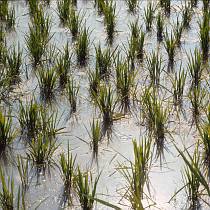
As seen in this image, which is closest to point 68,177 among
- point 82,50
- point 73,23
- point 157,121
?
point 157,121

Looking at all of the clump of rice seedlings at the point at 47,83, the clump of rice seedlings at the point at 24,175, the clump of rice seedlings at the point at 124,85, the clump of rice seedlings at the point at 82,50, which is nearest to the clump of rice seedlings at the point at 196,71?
the clump of rice seedlings at the point at 124,85

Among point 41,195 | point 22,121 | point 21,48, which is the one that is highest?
point 21,48

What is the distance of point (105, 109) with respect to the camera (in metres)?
2.97

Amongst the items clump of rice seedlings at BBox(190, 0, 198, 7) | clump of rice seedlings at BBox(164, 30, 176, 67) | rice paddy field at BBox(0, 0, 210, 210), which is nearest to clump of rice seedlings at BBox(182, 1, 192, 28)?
rice paddy field at BBox(0, 0, 210, 210)

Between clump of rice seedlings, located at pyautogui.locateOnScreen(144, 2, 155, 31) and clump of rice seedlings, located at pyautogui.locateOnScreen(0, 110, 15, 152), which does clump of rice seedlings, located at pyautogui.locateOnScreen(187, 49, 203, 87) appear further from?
clump of rice seedlings, located at pyautogui.locateOnScreen(0, 110, 15, 152)

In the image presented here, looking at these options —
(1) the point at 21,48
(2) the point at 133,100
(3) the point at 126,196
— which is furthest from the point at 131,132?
(1) the point at 21,48

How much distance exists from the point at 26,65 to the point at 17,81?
0.70ft

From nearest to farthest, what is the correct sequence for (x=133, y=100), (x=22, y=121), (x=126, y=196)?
(x=126, y=196) < (x=22, y=121) < (x=133, y=100)

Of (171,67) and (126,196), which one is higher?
(171,67)

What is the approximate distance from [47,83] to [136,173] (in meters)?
1.16

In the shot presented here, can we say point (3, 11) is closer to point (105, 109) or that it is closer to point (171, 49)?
point (171, 49)

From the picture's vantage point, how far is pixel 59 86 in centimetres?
338

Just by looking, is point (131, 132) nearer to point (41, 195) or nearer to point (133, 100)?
point (133, 100)

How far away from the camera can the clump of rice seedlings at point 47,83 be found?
3.21 meters
